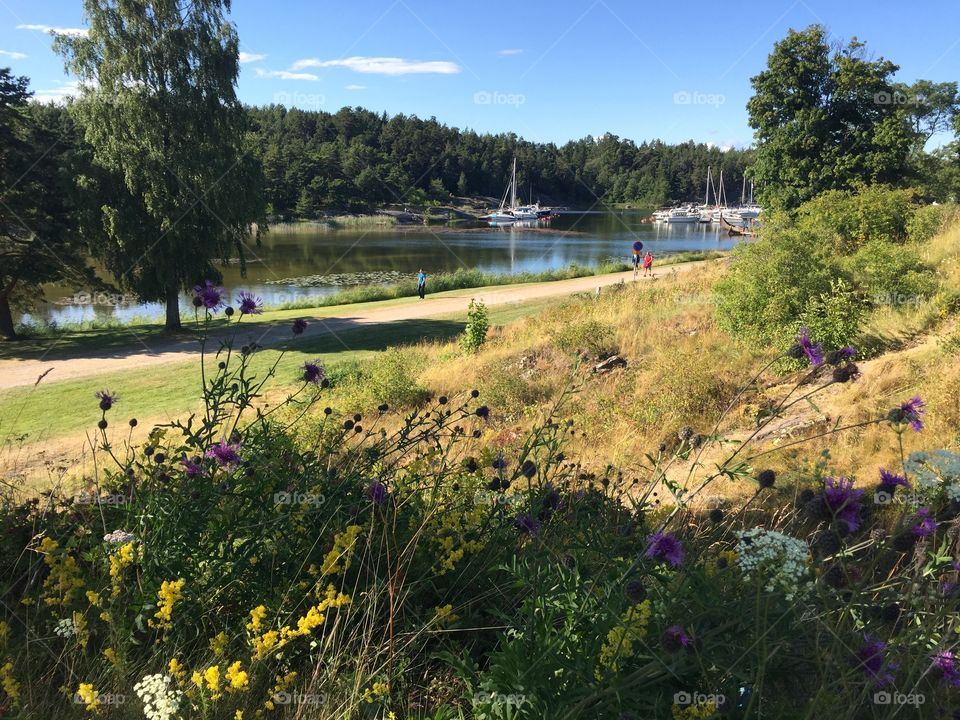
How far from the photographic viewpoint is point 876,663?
173cm

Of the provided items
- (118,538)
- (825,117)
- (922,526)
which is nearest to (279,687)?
(118,538)

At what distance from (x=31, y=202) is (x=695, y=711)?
23.7m

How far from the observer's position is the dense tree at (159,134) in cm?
1908

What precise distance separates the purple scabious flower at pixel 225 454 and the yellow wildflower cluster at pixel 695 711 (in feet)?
6.54

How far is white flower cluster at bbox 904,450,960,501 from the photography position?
271 centimetres

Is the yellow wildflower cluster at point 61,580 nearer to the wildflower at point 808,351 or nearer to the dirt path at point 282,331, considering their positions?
the wildflower at point 808,351

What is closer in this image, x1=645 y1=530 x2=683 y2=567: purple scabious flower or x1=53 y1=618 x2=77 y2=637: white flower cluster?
x1=645 y1=530 x2=683 y2=567: purple scabious flower

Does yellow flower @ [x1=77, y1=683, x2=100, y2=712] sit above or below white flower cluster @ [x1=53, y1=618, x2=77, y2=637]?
above

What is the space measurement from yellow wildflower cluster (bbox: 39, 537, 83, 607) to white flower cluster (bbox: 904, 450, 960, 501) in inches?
138

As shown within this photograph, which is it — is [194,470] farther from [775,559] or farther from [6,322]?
[6,322]

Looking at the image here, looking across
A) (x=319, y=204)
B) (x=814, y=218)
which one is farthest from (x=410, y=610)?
(x=319, y=204)

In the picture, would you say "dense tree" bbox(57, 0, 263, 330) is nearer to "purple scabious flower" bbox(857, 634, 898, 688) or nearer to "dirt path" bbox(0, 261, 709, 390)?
"dirt path" bbox(0, 261, 709, 390)

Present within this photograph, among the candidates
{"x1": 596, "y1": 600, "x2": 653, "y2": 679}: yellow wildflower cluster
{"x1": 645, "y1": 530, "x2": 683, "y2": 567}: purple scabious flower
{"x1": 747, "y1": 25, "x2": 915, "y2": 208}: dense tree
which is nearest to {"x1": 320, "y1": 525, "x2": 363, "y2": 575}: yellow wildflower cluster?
{"x1": 596, "y1": 600, "x2": 653, "y2": 679}: yellow wildflower cluster

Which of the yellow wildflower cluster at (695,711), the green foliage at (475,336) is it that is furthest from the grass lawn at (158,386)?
the yellow wildflower cluster at (695,711)
